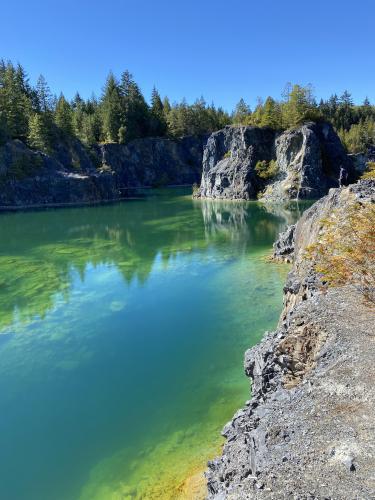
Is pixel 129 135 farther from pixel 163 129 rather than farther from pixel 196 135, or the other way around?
pixel 196 135

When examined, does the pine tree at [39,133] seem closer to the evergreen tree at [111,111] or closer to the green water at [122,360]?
the evergreen tree at [111,111]

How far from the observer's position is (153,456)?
12328 mm

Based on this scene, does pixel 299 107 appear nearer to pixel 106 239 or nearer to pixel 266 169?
pixel 266 169

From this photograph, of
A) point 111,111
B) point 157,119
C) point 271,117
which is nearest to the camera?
point 271,117

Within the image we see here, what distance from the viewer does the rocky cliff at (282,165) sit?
80.4 meters

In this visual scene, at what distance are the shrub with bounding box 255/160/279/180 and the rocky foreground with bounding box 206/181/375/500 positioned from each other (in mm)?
76710

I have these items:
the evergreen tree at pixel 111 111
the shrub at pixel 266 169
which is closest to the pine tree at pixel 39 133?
the evergreen tree at pixel 111 111

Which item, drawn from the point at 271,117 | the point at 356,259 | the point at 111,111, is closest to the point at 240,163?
the point at 271,117

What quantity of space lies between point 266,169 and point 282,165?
382 centimetres

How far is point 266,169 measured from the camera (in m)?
87.6

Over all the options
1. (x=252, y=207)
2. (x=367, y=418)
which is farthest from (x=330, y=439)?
(x=252, y=207)

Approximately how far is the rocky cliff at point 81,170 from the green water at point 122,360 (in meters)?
45.0

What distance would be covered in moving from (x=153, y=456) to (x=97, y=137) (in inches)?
4786

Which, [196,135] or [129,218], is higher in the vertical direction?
[196,135]
